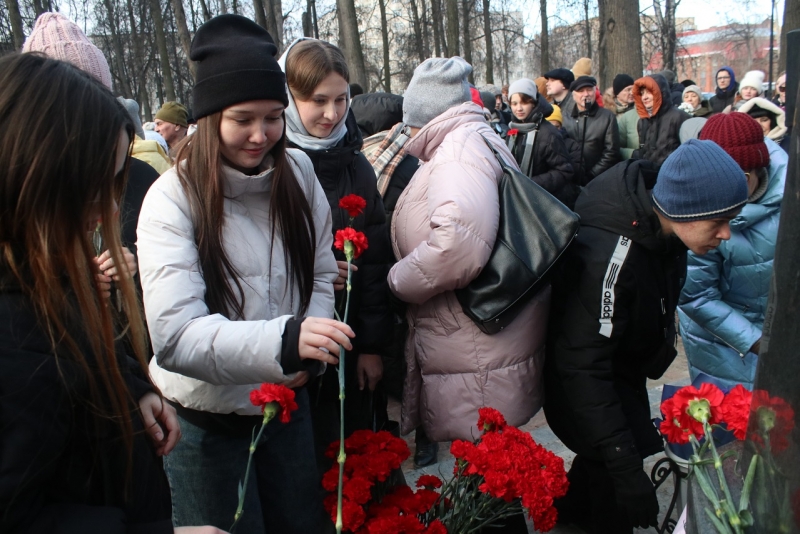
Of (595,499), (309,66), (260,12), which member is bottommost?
(595,499)

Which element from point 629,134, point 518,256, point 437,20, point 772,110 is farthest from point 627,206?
point 437,20

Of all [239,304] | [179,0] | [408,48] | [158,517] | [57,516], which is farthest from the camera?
[408,48]

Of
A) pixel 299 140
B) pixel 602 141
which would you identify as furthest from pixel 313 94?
pixel 602 141

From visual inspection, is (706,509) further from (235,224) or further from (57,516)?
(235,224)

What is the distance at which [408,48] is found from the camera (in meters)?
26.3

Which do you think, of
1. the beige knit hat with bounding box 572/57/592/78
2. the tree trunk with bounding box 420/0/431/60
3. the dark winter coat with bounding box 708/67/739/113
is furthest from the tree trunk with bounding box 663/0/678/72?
the beige knit hat with bounding box 572/57/592/78

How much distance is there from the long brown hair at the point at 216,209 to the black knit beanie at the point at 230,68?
5 centimetres

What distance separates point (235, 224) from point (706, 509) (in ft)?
4.00

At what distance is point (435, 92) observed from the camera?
271 cm

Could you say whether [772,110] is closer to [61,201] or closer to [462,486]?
[462,486]

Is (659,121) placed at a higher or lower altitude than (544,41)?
lower

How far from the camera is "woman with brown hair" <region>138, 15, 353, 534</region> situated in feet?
4.94

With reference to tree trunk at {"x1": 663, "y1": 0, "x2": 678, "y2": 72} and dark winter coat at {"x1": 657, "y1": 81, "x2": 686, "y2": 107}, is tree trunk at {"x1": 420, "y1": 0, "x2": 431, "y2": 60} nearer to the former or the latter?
tree trunk at {"x1": 663, "y1": 0, "x2": 678, "y2": 72}

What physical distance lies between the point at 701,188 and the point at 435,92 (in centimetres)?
112
